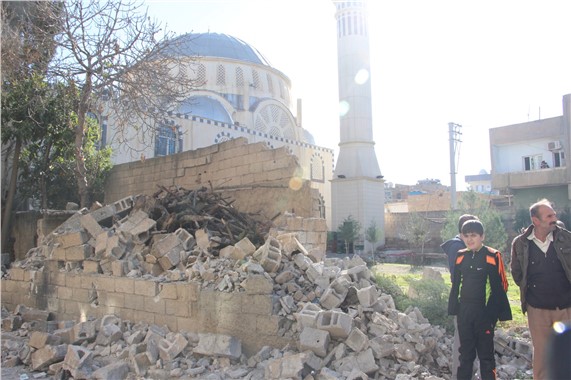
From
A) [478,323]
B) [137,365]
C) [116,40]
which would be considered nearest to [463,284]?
[478,323]

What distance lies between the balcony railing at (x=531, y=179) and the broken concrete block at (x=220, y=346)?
19.8m

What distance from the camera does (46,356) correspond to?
16.4 ft

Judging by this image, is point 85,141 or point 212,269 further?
point 85,141

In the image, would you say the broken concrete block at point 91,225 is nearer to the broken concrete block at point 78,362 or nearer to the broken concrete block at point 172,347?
the broken concrete block at point 78,362

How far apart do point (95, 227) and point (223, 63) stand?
75.6 feet

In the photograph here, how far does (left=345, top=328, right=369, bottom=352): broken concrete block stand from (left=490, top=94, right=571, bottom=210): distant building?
741 inches

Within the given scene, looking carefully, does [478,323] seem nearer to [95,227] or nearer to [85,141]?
[95,227]

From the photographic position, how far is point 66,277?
6.66m

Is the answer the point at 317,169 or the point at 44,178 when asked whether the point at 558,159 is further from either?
the point at 44,178

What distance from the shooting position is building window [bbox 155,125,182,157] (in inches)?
741

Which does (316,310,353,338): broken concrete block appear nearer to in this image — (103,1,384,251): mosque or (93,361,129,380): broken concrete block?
(93,361,129,380): broken concrete block

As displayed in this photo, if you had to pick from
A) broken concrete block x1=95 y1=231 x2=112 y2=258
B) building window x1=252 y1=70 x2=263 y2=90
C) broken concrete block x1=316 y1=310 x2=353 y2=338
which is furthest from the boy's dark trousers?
building window x1=252 y1=70 x2=263 y2=90

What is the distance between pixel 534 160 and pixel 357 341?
20.8 m

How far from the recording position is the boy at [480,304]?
3.35m
